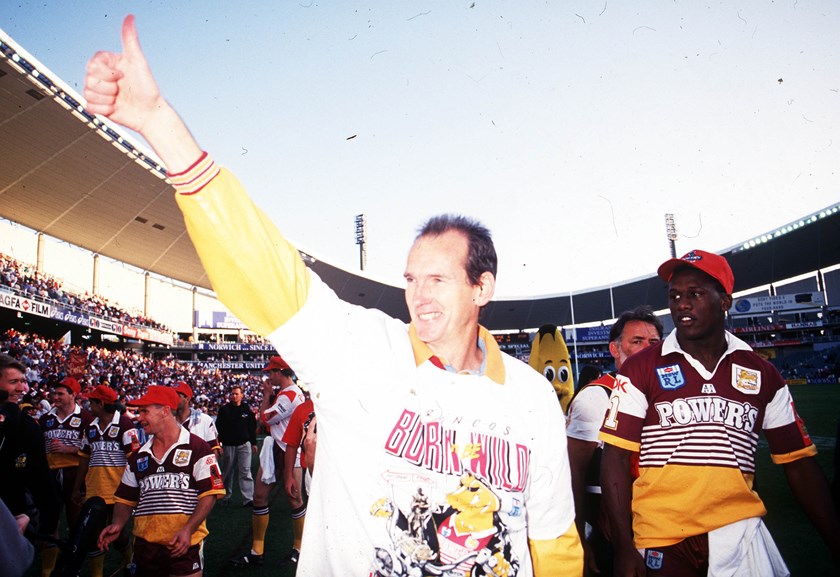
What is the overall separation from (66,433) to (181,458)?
423cm

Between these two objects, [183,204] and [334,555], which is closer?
[183,204]

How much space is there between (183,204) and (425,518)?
44.2 inches

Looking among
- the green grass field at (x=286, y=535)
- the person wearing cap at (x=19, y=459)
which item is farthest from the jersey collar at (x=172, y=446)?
the green grass field at (x=286, y=535)

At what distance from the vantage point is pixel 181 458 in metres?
4.50

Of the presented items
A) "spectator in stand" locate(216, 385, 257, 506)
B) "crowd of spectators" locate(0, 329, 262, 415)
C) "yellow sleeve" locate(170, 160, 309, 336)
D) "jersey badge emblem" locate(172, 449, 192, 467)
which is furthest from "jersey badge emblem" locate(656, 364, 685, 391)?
"crowd of spectators" locate(0, 329, 262, 415)

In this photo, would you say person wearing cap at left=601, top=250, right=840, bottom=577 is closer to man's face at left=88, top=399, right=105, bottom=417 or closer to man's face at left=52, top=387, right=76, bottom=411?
man's face at left=88, top=399, right=105, bottom=417

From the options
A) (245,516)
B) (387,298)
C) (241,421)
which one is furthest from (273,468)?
(387,298)

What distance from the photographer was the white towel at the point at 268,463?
745 centimetres

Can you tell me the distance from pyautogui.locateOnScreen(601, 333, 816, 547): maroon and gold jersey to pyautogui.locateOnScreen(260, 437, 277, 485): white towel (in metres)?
5.74

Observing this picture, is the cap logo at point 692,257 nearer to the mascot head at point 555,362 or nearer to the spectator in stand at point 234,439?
the mascot head at point 555,362

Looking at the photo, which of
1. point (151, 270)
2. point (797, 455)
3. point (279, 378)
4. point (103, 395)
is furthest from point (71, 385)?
point (151, 270)

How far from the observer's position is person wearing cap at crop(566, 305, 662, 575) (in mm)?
3783

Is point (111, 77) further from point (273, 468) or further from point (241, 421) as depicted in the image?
point (241, 421)

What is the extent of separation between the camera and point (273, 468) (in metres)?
7.94
